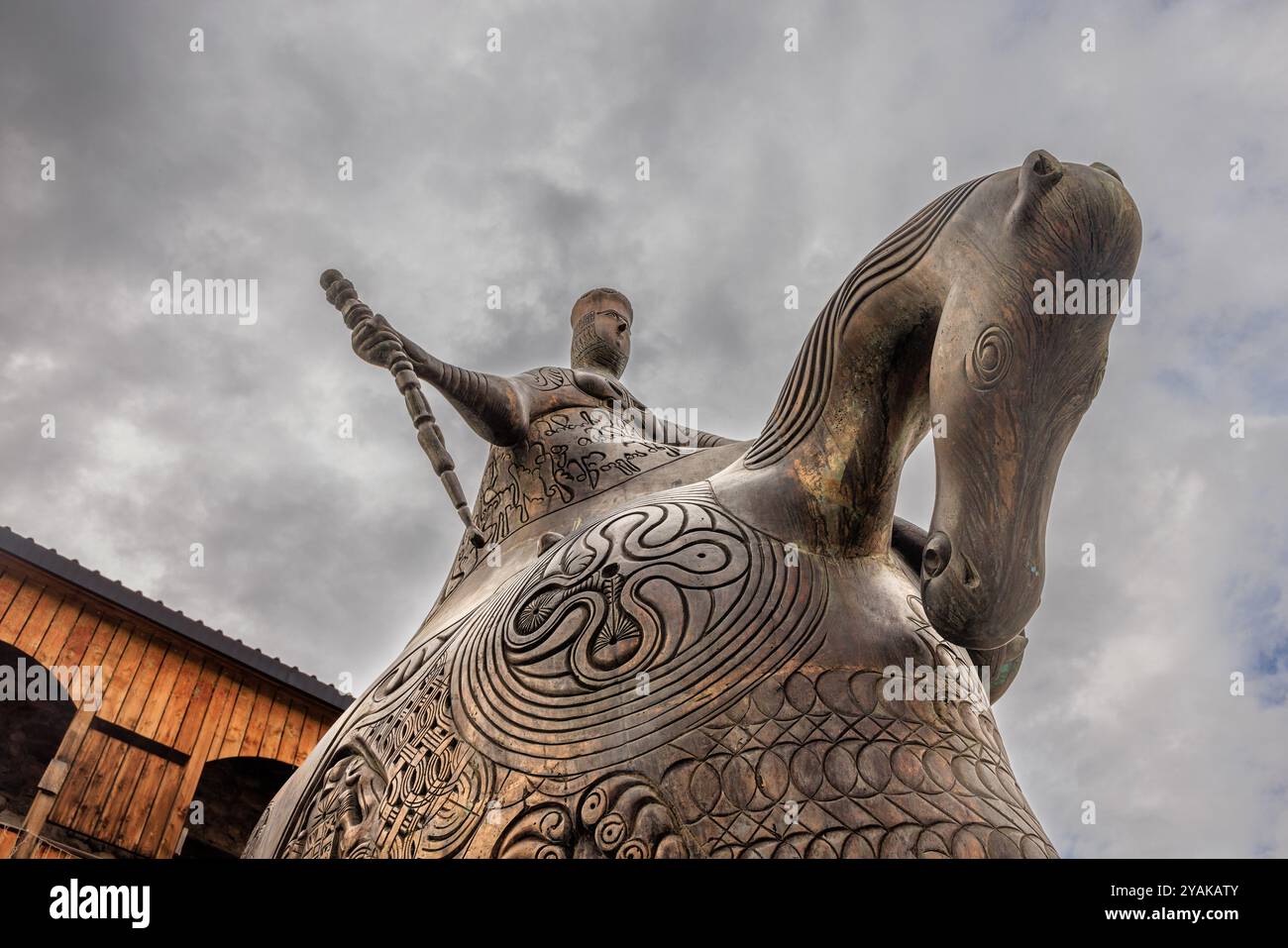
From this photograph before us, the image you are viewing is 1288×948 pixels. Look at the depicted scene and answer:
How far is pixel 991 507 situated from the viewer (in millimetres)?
1739

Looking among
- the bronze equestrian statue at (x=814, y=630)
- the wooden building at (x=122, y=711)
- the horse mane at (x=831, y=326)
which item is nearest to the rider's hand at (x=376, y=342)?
the bronze equestrian statue at (x=814, y=630)

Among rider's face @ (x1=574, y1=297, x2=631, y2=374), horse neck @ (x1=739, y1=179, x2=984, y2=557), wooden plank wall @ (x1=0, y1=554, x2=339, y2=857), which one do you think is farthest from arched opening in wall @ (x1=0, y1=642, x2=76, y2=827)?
horse neck @ (x1=739, y1=179, x2=984, y2=557)

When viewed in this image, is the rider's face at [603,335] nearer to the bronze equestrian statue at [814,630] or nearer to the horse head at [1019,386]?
the bronze equestrian statue at [814,630]

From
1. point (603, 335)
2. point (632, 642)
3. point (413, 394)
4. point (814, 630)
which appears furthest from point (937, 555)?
point (603, 335)

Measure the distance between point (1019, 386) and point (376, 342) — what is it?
188 cm

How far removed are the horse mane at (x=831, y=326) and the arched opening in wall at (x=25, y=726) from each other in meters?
6.90

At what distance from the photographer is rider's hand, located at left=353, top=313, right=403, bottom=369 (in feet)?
9.53

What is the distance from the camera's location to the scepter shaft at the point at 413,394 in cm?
288

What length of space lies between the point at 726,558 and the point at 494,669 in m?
0.55

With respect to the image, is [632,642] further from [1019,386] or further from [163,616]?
[163,616]

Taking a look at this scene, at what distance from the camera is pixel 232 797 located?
26.3 ft

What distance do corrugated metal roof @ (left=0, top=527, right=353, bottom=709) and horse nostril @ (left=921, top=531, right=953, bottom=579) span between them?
6.69 meters
